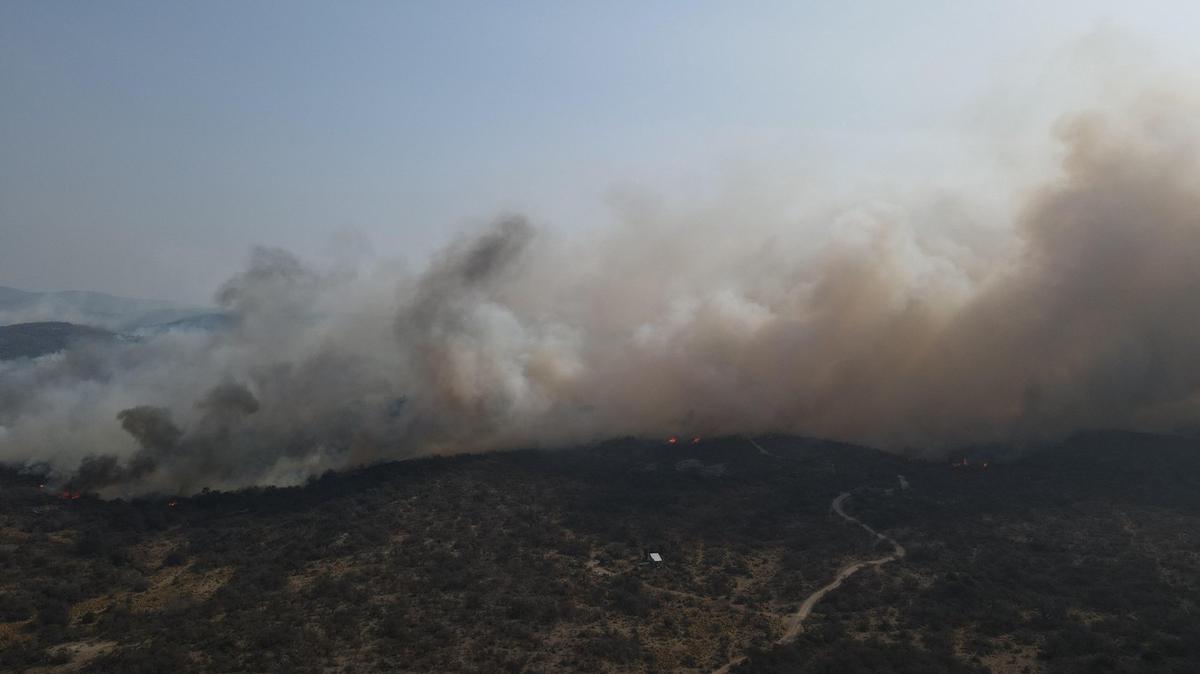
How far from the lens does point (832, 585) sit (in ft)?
122

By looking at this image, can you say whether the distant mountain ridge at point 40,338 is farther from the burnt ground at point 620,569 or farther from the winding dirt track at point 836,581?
the winding dirt track at point 836,581

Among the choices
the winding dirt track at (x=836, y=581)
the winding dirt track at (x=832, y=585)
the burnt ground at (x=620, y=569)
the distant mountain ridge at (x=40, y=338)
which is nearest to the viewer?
the burnt ground at (x=620, y=569)

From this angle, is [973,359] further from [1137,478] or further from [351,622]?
[351,622]

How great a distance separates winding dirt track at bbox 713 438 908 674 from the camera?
31256mm

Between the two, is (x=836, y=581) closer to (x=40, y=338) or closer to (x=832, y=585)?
(x=832, y=585)

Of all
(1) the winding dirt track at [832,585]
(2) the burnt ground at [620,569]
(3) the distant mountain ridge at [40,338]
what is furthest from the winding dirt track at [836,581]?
(3) the distant mountain ridge at [40,338]

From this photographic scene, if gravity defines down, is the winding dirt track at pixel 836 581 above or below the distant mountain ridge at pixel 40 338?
below

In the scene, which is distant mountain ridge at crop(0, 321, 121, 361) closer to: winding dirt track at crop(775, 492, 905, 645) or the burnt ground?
the burnt ground

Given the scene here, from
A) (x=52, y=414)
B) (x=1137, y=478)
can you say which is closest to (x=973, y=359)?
(x=1137, y=478)

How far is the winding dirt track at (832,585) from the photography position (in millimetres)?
31256

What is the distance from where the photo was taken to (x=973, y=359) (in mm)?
65812

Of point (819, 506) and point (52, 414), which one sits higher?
point (52, 414)

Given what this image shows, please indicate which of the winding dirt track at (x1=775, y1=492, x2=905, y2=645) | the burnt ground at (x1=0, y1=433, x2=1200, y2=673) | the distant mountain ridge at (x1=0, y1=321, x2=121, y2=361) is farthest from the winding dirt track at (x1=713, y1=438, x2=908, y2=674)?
the distant mountain ridge at (x1=0, y1=321, x2=121, y2=361)

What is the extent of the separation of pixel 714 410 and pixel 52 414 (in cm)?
5984
